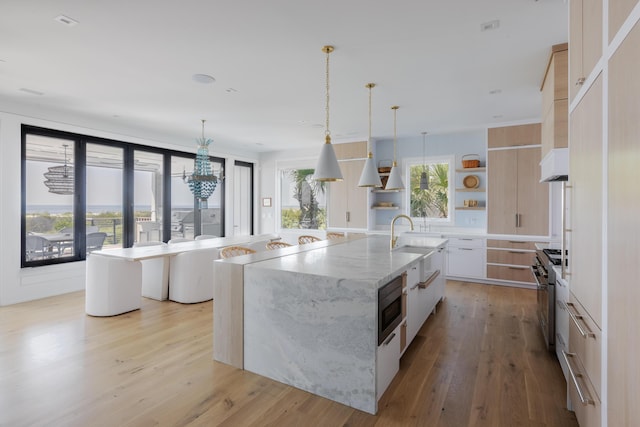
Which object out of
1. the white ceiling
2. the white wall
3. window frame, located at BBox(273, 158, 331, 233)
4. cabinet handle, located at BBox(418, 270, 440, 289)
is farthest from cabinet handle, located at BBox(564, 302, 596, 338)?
window frame, located at BBox(273, 158, 331, 233)

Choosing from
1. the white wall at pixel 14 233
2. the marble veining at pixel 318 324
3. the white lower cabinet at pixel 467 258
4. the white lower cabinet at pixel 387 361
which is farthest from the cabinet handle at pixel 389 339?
the white wall at pixel 14 233

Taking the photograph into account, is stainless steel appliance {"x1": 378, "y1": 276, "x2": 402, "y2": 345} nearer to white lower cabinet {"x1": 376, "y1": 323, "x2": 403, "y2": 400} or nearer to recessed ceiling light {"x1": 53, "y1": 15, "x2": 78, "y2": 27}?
white lower cabinet {"x1": 376, "y1": 323, "x2": 403, "y2": 400}

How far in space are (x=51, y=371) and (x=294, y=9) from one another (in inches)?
135

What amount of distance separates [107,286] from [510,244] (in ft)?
19.9

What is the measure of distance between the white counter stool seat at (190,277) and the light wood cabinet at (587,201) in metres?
4.22

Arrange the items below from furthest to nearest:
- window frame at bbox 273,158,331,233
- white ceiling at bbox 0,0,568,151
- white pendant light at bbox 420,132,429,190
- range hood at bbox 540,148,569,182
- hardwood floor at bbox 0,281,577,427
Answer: window frame at bbox 273,158,331,233 → white pendant light at bbox 420,132,429,190 → range hood at bbox 540,148,569,182 → white ceiling at bbox 0,0,568,151 → hardwood floor at bbox 0,281,577,427

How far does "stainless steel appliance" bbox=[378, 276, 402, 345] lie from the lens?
2.17m

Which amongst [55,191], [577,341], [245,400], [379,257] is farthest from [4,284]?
[577,341]

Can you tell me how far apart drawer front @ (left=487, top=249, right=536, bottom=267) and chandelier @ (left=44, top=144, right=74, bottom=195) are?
7.11 meters

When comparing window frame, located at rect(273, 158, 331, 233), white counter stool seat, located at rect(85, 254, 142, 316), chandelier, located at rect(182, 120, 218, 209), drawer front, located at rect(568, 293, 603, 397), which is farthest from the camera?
window frame, located at rect(273, 158, 331, 233)

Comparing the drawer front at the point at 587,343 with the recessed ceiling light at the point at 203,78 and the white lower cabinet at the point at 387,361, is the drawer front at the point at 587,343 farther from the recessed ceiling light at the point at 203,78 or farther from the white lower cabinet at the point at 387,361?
the recessed ceiling light at the point at 203,78

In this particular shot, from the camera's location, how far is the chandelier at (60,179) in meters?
5.11

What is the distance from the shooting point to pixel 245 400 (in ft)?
7.47

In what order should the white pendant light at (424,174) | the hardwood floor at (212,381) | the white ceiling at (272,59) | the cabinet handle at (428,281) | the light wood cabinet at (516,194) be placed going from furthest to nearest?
the white pendant light at (424,174)
the light wood cabinet at (516,194)
the cabinet handle at (428,281)
the white ceiling at (272,59)
the hardwood floor at (212,381)
